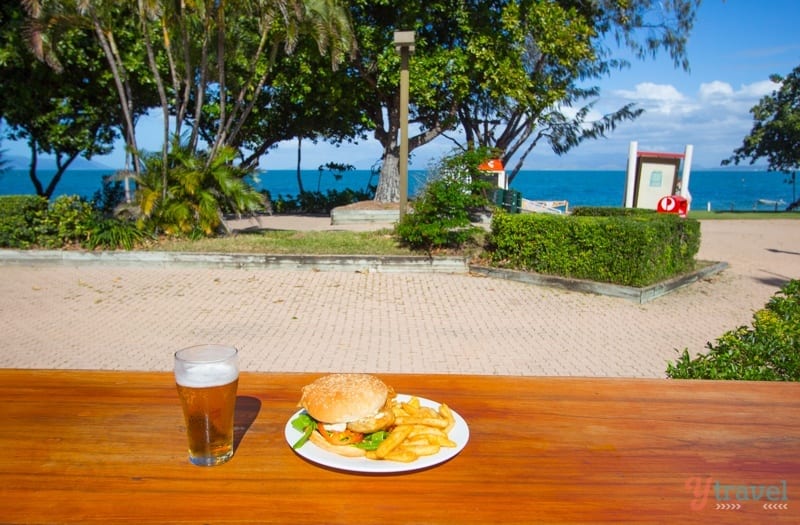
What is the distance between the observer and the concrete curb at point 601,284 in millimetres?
8516

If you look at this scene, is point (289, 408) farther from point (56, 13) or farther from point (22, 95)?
point (22, 95)

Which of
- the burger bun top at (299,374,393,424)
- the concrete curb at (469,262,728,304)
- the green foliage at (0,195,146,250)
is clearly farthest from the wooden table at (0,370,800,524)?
the green foliage at (0,195,146,250)

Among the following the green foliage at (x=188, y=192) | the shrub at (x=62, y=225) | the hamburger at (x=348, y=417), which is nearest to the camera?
the hamburger at (x=348, y=417)

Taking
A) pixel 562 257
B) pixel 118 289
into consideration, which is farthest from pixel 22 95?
pixel 562 257

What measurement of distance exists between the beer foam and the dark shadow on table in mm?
244

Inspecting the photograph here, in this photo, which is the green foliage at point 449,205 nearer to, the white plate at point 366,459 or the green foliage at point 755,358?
the green foliage at point 755,358

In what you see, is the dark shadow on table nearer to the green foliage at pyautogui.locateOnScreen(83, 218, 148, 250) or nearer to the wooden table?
the wooden table

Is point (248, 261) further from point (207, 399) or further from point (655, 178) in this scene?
point (655, 178)

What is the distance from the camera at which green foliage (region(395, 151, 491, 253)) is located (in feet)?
33.5

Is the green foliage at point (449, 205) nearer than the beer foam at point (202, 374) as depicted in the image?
No

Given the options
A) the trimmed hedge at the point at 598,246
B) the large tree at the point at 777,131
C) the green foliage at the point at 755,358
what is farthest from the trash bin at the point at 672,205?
the large tree at the point at 777,131

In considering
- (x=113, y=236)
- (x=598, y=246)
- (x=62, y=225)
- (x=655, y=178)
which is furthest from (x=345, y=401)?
(x=655, y=178)

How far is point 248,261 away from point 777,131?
29.5 metres

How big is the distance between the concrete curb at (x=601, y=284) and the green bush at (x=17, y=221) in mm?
7806
